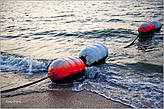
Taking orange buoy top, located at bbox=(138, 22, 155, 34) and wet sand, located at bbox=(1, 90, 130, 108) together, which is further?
orange buoy top, located at bbox=(138, 22, 155, 34)

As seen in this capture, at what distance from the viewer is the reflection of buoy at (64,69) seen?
16.0 feet

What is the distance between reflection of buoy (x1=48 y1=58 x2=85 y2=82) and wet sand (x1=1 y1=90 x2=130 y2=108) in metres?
0.41

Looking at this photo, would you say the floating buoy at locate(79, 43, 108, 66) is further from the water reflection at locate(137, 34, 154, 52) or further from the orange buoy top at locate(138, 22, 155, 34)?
the orange buoy top at locate(138, 22, 155, 34)

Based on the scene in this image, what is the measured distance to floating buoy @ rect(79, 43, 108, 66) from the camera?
612 cm

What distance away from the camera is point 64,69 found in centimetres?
488

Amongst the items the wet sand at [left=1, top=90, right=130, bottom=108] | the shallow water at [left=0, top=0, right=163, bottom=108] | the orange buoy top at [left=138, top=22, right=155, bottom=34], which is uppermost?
the orange buoy top at [left=138, top=22, right=155, bottom=34]

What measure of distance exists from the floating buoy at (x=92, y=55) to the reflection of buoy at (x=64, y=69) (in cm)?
92

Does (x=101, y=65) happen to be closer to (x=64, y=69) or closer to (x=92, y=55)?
(x=92, y=55)

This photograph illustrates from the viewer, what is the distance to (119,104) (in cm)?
414

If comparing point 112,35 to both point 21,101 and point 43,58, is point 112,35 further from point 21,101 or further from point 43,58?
point 21,101

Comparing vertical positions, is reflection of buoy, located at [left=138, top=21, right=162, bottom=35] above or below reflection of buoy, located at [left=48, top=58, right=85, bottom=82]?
above

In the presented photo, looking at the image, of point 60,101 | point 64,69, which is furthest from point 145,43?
point 60,101

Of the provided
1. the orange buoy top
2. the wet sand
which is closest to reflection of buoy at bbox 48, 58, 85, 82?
the wet sand

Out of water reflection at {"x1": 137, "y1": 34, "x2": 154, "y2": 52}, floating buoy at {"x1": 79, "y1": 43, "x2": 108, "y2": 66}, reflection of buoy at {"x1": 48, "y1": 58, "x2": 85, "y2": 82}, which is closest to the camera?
reflection of buoy at {"x1": 48, "y1": 58, "x2": 85, "y2": 82}
